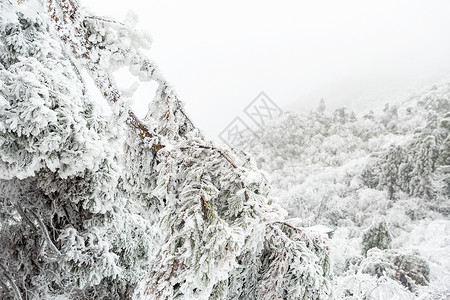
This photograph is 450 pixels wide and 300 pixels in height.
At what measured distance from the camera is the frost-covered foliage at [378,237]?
11750 millimetres

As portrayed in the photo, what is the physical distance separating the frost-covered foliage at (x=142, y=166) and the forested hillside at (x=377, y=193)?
4.79 m

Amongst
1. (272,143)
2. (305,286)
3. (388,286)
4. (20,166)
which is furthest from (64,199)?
(272,143)

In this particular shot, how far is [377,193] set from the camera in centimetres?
1772

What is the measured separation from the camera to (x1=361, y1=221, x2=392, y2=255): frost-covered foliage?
463 inches

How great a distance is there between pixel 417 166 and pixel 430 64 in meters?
50.4

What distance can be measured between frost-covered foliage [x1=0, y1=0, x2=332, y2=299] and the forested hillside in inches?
189

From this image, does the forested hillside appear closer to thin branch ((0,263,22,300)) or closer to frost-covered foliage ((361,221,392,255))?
frost-covered foliage ((361,221,392,255))

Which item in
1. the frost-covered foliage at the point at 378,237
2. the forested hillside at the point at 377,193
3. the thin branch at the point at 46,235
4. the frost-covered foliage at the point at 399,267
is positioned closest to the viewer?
the thin branch at the point at 46,235

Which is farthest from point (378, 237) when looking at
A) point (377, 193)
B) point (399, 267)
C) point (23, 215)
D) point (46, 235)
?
point (23, 215)

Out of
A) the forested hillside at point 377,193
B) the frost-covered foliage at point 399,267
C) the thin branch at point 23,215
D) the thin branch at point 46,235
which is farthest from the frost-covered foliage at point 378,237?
the thin branch at point 23,215

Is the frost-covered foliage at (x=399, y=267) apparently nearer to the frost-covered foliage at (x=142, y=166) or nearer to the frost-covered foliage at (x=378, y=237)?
the frost-covered foliage at (x=378, y=237)

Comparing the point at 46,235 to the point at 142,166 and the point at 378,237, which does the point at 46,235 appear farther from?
the point at 378,237

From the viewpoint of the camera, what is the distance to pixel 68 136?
1.76 metres

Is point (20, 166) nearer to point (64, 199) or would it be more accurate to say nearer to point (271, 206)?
point (64, 199)
